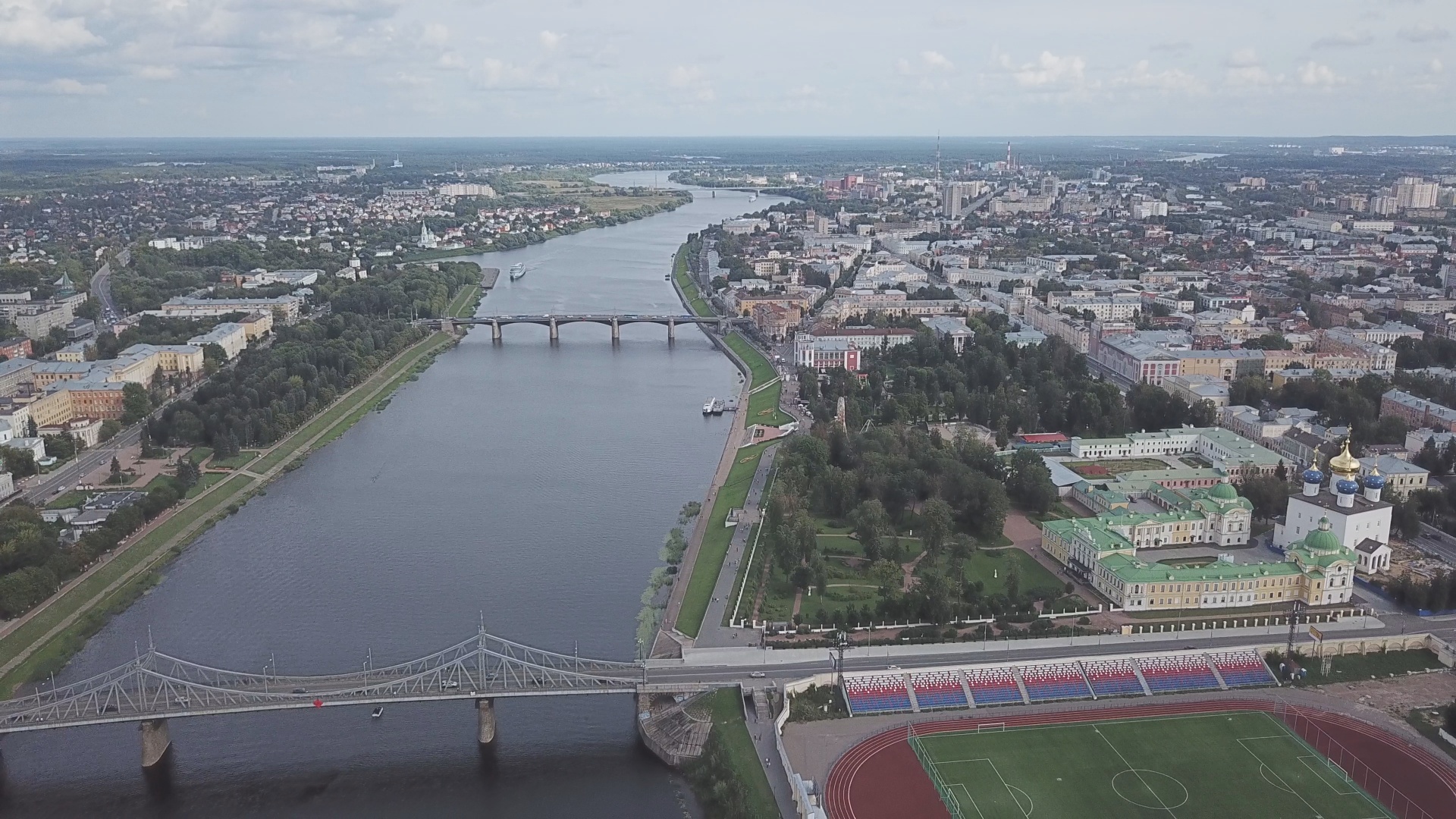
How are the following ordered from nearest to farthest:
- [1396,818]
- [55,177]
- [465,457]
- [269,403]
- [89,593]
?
[1396,818], [89,593], [465,457], [269,403], [55,177]

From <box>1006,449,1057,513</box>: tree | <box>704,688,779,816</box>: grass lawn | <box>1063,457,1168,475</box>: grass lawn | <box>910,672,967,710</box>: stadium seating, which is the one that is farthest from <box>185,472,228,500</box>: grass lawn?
<box>1063,457,1168,475</box>: grass lawn

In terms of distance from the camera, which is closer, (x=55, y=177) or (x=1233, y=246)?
(x=1233, y=246)

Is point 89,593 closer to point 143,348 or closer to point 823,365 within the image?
point 143,348

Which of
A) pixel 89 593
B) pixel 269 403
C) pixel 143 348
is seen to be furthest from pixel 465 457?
pixel 143 348

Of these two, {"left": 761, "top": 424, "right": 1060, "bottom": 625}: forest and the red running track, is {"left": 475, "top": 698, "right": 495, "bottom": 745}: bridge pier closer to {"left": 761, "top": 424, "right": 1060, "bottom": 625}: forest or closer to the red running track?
the red running track

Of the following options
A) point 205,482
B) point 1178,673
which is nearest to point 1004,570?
point 1178,673

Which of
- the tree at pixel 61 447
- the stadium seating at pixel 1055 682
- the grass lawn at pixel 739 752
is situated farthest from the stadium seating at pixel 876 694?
the tree at pixel 61 447

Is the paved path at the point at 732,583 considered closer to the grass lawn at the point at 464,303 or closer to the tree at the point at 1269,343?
the tree at the point at 1269,343
